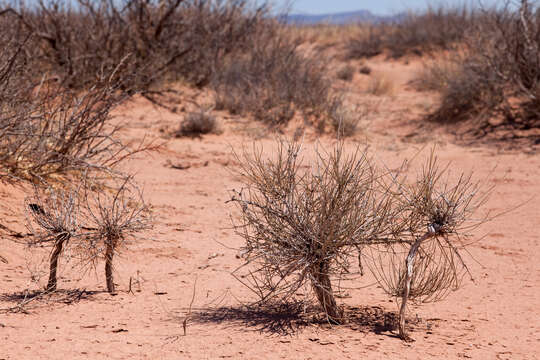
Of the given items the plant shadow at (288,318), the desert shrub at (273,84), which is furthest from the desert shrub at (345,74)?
the plant shadow at (288,318)

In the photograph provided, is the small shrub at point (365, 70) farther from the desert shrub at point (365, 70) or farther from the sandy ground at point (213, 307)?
the sandy ground at point (213, 307)

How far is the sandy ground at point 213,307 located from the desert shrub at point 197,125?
2.64m

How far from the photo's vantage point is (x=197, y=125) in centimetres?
1030

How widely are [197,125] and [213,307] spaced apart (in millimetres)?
6522

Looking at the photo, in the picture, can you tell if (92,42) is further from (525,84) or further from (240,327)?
(240,327)

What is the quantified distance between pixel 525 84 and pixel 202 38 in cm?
671

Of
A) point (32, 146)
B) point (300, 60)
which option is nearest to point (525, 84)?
point (300, 60)

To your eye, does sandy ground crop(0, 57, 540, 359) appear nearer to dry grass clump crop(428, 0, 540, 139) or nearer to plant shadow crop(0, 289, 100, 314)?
plant shadow crop(0, 289, 100, 314)

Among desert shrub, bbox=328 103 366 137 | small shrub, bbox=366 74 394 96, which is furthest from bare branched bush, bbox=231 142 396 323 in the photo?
small shrub, bbox=366 74 394 96

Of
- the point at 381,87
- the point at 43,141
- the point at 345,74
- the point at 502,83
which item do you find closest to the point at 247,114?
the point at 502,83

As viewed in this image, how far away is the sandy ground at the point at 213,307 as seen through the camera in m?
3.30

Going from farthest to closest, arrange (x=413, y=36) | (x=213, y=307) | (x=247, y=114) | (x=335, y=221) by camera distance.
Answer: (x=413, y=36) < (x=247, y=114) < (x=213, y=307) < (x=335, y=221)

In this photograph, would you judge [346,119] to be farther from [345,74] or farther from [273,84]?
[345,74]

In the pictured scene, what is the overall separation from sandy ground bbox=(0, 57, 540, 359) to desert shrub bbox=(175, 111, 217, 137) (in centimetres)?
264
